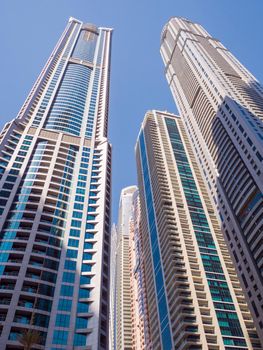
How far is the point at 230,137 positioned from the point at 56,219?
47239 millimetres

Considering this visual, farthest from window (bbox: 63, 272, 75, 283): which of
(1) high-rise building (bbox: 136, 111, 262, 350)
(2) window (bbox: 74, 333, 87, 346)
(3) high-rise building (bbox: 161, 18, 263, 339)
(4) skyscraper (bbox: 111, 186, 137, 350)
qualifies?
(4) skyscraper (bbox: 111, 186, 137, 350)

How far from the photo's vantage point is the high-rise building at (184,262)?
83.9 m

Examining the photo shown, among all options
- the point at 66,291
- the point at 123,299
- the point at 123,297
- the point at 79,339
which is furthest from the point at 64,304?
the point at 123,297

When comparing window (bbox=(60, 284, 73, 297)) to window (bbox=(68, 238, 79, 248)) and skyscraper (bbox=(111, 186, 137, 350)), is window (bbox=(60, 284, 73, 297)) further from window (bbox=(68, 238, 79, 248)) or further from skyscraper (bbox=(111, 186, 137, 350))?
skyscraper (bbox=(111, 186, 137, 350))

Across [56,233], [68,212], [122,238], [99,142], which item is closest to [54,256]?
[56,233]

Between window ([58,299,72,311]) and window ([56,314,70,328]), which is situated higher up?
window ([58,299,72,311])

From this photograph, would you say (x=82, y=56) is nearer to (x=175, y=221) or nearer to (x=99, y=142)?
(x=99, y=142)

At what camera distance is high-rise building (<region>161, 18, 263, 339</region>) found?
7350 cm

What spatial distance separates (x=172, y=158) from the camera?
461ft

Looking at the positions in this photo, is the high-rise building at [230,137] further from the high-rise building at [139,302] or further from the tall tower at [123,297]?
the tall tower at [123,297]

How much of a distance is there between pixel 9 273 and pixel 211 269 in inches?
2304

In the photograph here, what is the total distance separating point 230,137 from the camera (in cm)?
9050

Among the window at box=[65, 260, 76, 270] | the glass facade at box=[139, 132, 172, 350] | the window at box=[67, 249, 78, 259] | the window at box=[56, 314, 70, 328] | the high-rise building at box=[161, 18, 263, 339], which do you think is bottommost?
the glass facade at box=[139, 132, 172, 350]

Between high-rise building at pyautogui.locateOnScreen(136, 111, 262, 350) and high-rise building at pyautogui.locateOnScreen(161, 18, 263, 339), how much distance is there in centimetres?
1665
